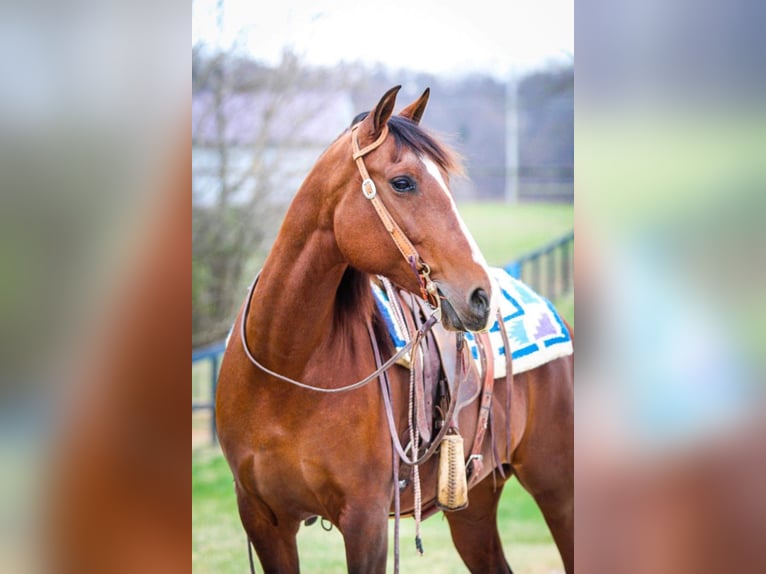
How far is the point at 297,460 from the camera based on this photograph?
1843mm

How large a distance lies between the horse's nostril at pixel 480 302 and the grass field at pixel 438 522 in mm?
2121

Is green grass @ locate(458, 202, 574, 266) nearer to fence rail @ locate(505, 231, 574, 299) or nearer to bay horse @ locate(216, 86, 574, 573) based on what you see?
fence rail @ locate(505, 231, 574, 299)

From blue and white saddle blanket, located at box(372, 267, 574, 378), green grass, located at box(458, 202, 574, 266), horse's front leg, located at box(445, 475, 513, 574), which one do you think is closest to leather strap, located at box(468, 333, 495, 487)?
blue and white saddle blanket, located at box(372, 267, 574, 378)

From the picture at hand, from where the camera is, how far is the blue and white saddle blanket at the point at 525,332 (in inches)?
91.5

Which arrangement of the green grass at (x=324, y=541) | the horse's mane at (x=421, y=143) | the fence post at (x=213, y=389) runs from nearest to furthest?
the horse's mane at (x=421, y=143) → the green grass at (x=324, y=541) → the fence post at (x=213, y=389)

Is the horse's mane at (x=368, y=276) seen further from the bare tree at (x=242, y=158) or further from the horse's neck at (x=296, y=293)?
the bare tree at (x=242, y=158)

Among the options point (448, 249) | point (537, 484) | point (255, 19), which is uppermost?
point (255, 19)

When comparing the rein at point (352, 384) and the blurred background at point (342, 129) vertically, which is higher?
the blurred background at point (342, 129)

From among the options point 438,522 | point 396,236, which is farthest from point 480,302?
point 438,522

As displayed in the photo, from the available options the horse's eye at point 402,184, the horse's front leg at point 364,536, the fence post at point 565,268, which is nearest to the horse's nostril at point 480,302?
→ the horse's eye at point 402,184
